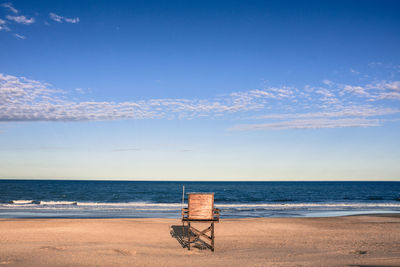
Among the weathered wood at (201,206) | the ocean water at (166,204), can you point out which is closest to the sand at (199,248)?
the weathered wood at (201,206)

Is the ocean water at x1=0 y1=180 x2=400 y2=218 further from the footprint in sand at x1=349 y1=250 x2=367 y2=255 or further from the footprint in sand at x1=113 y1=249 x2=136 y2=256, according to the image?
the footprint in sand at x1=349 y1=250 x2=367 y2=255

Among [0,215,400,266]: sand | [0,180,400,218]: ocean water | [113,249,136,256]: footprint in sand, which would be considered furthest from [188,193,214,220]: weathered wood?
[0,180,400,218]: ocean water

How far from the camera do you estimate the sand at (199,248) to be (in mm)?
11812

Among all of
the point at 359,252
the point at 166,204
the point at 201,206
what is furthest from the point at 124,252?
the point at 166,204

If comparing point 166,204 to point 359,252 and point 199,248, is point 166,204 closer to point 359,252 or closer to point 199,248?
point 199,248

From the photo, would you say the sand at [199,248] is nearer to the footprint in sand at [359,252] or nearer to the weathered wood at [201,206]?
the footprint in sand at [359,252]

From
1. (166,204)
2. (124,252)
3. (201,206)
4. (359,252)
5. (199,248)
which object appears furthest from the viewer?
(166,204)

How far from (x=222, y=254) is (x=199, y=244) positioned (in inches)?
92.2

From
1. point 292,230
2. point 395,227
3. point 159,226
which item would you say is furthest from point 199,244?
point 395,227

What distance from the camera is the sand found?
11.8 m

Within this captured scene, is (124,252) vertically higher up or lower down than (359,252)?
lower down

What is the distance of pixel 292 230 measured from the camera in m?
20.0

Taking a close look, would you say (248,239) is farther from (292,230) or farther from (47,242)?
(47,242)

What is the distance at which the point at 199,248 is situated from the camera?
1472 centimetres
